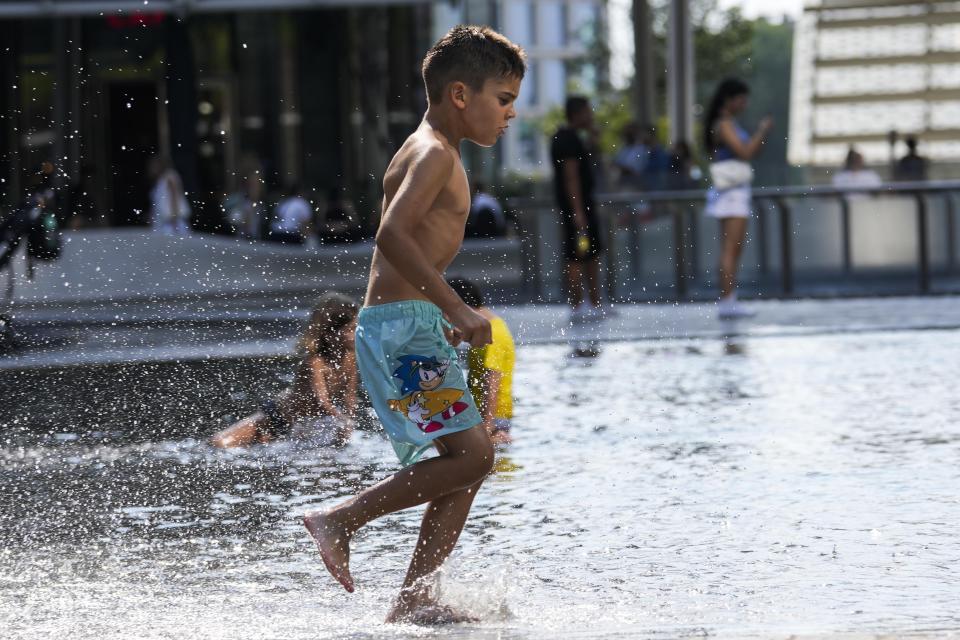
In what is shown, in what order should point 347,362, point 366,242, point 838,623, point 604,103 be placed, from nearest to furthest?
point 838,623
point 347,362
point 366,242
point 604,103

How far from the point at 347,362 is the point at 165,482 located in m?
1.72

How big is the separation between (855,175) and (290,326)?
22.7ft

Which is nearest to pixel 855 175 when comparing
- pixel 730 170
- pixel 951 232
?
pixel 951 232

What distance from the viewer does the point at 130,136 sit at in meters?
30.9

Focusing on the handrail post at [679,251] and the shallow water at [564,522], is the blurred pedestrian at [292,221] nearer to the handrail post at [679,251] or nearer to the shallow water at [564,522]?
the handrail post at [679,251]

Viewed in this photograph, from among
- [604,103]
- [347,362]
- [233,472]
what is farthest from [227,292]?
[604,103]

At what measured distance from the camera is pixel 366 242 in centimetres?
2373

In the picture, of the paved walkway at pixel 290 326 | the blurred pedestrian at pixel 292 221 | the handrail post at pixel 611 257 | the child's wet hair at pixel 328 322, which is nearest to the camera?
the child's wet hair at pixel 328 322

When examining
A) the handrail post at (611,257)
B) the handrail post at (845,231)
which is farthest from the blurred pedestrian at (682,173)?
the handrail post at (845,231)

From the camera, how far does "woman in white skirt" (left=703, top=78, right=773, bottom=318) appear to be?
13.9 m

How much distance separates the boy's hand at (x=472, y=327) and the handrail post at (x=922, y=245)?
42.1ft

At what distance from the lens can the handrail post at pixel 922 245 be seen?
16859 millimetres

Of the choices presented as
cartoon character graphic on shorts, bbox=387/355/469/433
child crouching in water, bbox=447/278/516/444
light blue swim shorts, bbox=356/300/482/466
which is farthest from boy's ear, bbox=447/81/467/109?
child crouching in water, bbox=447/278/516/444

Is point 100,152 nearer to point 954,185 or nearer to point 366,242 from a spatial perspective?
Result: point 366,242
